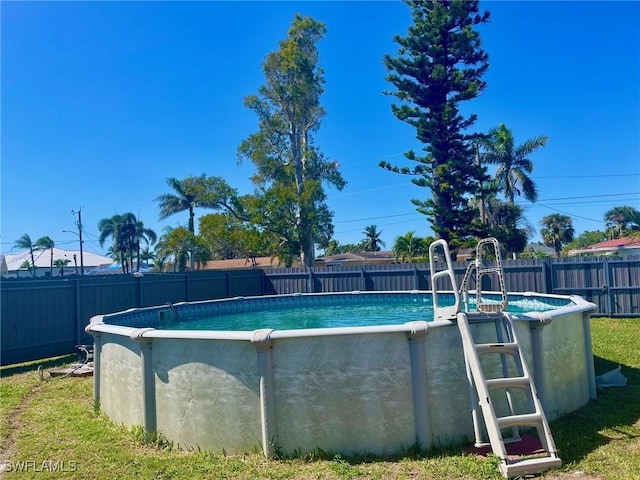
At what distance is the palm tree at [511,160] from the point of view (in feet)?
92.5

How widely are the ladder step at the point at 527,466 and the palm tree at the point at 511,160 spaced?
89.0 ft

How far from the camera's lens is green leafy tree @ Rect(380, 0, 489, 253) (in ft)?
67.3

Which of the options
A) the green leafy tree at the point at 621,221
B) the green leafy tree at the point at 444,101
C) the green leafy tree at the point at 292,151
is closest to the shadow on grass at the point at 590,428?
the green leafy tree at the point at 444,101

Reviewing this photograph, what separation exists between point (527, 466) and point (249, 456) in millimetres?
2025

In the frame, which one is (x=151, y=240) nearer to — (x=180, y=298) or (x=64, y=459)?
(x=180, y=298)

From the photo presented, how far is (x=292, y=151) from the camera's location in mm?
24375

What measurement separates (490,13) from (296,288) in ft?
51.9

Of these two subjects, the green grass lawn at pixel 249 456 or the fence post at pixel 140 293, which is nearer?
the green grass lawn at pixel 249 456

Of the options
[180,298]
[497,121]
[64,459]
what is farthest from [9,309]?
[497,121]

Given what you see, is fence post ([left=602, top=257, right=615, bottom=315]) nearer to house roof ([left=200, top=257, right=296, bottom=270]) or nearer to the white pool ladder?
the white pool ladder

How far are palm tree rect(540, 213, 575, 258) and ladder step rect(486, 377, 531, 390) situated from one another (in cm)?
3993

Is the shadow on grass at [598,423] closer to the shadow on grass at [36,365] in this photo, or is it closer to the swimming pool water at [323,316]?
the swimming pool water at [323,316]

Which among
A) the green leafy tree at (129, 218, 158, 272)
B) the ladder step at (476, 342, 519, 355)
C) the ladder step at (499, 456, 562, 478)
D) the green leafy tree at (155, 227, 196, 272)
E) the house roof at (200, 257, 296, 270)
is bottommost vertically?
the ladder step at (499, 456, 562, 478)

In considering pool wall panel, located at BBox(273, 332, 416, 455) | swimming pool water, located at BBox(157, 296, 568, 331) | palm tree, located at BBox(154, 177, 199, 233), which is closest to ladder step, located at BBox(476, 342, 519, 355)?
pool wall panel, located at BBox(273, 332, 416, 455)
